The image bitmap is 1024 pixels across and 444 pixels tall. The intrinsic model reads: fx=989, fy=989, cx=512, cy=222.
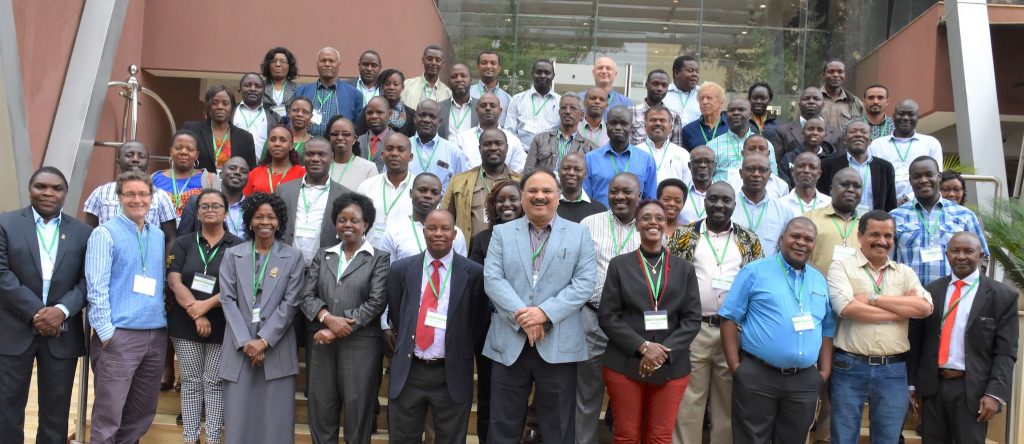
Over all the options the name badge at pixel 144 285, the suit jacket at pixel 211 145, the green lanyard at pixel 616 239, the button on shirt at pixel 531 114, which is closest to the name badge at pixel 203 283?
the name badge at pixel 144 285

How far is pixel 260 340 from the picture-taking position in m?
5.99

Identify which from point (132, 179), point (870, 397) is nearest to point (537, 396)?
point (870, 397)

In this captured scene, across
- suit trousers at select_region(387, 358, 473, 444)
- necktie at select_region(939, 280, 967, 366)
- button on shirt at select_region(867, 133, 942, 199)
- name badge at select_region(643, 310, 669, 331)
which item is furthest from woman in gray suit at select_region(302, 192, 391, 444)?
button on shirt at select_region(867, 133, 942, 199)

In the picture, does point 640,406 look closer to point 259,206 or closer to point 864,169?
point 259,206

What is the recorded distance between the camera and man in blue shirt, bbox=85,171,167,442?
6.02 meters

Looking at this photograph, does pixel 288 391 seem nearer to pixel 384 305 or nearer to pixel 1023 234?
pixel 384 305

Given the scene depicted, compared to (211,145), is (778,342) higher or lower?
lower

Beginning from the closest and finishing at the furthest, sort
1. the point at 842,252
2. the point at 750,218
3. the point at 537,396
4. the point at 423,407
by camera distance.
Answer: the point at 537,396 → the point at 423,407 → the point at 842,252 → the point at 750,218

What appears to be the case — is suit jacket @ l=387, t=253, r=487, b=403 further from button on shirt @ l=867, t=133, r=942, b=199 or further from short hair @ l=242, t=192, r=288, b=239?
button on shirt @ l=867, t=133, r=942, b=199

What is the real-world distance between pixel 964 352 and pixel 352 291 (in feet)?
12.4

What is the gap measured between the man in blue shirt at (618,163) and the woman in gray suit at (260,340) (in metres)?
2.47

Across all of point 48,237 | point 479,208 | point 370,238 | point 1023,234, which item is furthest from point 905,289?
point 48,237

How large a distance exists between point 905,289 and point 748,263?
0.96 metres

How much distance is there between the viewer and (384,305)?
6082 mm
